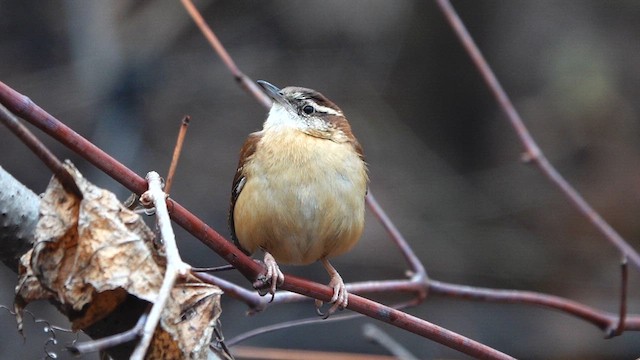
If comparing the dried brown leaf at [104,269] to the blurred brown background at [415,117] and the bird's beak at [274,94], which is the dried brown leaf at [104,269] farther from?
the blurred brown background at [415,117]

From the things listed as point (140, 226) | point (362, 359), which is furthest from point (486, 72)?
point (140, 226)

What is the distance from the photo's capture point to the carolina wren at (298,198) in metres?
3.15

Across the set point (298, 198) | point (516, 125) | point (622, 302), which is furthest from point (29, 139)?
point (516, 125)

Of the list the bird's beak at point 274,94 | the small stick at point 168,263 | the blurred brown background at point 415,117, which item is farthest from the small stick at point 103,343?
the blurred brown background at point 415,117

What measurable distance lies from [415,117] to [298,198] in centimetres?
594

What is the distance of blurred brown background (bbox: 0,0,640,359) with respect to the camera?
732 cm

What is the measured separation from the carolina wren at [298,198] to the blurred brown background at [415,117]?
367 cm

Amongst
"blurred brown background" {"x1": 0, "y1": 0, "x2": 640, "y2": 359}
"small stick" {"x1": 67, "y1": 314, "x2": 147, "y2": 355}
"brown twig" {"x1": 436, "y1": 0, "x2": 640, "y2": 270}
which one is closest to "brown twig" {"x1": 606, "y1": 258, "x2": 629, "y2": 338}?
"brown twig" {"x1": 436, "y1": 0, "x2": 640, "y2": 270}

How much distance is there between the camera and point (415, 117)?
895 centimetres

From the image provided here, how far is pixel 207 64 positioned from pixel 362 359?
5.34 meters

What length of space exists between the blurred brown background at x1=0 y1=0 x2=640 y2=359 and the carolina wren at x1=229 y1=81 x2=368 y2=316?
3.67 meters

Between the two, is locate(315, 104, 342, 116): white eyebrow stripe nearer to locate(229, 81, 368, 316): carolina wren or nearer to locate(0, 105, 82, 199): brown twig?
locate(229, 81, 368, 316): carolina wren

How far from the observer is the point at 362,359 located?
3207mm

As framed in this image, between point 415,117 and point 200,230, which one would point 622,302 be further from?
point 415,117
